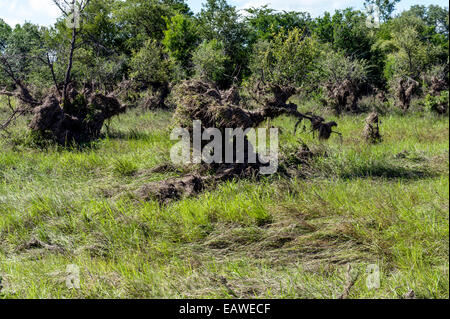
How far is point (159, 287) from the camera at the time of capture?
120 inches

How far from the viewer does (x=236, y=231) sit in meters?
4.23

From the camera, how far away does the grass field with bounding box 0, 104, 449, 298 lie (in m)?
3.10

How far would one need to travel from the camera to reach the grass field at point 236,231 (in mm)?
3098

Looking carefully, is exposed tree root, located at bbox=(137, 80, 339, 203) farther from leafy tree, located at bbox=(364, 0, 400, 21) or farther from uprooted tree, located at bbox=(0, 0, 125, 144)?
leafy tree, located at bbox=(364, 0, 400, 21)

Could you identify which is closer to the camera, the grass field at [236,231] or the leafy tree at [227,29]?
the grass field at [236,231]

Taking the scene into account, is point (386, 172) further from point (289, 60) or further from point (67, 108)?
point (289, 60)

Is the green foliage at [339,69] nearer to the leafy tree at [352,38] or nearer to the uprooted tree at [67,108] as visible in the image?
the leafy tree at [352,38]

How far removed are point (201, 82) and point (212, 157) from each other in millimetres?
1233

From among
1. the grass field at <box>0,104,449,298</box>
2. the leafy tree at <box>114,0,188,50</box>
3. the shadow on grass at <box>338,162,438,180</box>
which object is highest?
the leafy tree at <box>114,0,188,50</box>

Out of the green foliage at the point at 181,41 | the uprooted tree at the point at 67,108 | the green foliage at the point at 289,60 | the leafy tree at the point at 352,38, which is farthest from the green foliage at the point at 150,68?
the leafy tree at the point at 352,38

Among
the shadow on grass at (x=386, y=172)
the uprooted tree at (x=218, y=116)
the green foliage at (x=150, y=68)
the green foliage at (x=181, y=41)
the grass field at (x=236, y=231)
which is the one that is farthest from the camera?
the green foliage at (x=181, y=41)

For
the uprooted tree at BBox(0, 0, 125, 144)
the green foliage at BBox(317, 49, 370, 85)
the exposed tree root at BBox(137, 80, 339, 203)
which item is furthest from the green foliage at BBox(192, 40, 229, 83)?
the exposed tree root at BBox(137, 80, 339, 203)
